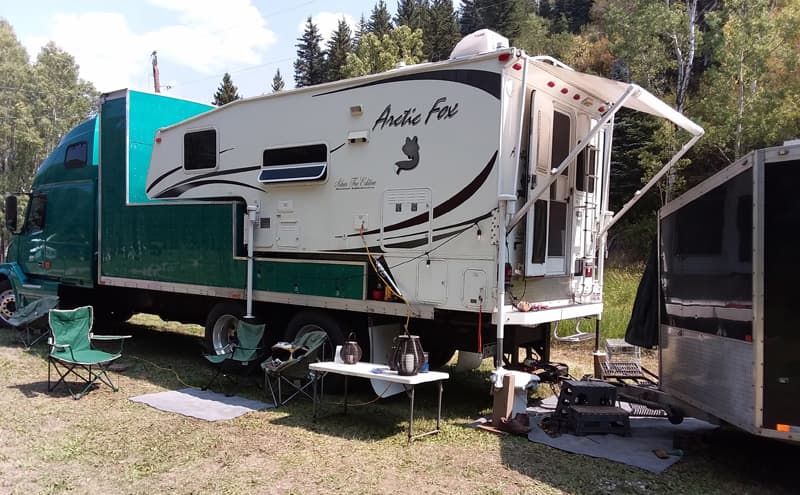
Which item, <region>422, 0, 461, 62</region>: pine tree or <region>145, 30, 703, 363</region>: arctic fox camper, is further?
<region>422, 0, 461, 62</region>: pine tree

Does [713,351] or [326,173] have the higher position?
[326,173]

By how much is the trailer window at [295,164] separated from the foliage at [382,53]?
1911 cm

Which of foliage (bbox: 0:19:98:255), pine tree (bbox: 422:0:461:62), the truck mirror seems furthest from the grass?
pine tree (bbox: 422:0:461:62)

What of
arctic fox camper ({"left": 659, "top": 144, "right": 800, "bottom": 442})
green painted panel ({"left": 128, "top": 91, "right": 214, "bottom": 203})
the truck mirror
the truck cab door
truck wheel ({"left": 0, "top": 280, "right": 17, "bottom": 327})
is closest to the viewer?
arctic fox camper ({"left": 659, "top": 144, "right": 800, "bottom": 442})

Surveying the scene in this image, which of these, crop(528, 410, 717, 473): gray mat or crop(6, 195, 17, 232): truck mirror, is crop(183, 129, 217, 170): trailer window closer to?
crop(6, 195, 17, 232): truck mirror

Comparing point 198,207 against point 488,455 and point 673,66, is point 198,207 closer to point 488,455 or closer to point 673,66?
point 488,455

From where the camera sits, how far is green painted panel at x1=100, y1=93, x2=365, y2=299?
6.58m

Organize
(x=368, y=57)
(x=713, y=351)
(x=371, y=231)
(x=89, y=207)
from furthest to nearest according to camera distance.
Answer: (x=368, y=57)
(x=89, y=207)
(x=371, y=231)
(x=713, y=351)

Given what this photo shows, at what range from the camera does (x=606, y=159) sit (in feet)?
22.4

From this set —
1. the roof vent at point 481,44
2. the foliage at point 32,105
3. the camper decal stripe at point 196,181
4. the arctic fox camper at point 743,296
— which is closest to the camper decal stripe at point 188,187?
the camper decal stripe at point 196,181

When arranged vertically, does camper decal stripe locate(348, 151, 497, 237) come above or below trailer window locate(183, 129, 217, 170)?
below

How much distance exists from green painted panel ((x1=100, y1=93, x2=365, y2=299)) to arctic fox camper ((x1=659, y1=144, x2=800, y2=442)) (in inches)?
119

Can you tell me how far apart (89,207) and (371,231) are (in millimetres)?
5318

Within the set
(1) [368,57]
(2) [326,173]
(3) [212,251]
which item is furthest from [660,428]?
(1) [368,57]
